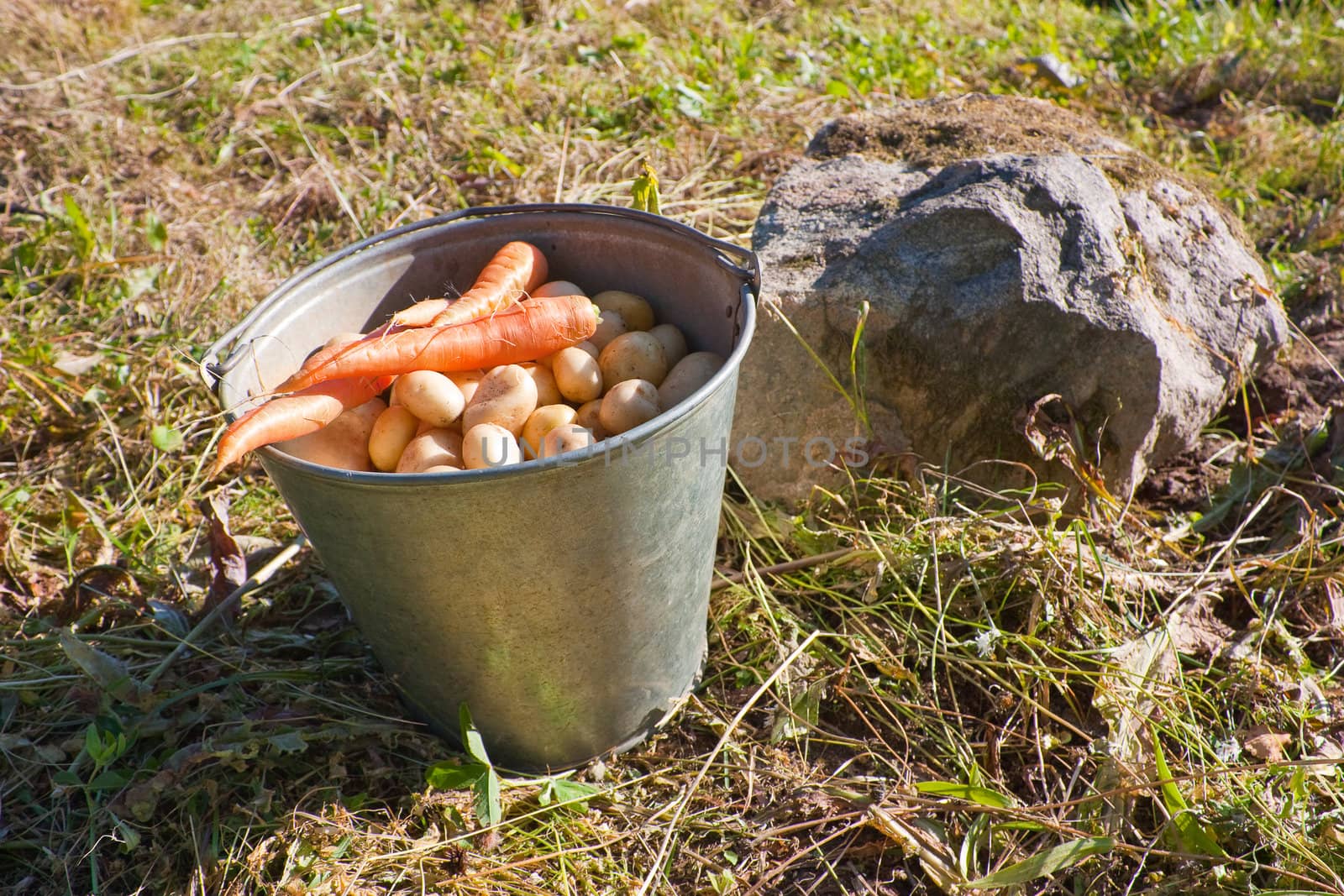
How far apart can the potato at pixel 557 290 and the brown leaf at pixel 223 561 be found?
909mm

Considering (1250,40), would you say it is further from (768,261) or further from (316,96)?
(316,96)

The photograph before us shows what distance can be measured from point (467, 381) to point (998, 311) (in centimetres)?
123

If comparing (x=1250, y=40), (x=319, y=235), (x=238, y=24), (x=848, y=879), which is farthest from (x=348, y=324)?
(x=1250, y=40)

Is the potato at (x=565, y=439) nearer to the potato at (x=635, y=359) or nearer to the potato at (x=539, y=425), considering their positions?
the potato at (x=539, y=425)

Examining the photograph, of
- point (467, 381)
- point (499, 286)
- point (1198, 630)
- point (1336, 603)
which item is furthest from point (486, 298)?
point (1336, 603)

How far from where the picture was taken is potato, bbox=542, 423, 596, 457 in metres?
1.58

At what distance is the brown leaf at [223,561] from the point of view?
2131 millimetres

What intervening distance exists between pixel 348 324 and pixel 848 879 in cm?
146

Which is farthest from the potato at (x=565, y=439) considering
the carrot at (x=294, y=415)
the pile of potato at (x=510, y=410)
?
the carrot at (x=294, y=415)

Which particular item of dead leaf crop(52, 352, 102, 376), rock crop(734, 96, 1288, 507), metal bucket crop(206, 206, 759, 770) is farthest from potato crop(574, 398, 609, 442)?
dead leaf crop(52, 352, 102, 376)

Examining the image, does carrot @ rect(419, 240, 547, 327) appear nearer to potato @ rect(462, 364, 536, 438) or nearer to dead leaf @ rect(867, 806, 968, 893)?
potato @ rect(462, 364, 536, 438)

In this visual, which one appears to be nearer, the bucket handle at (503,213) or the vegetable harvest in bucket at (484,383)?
the bucket handle at (503,213)

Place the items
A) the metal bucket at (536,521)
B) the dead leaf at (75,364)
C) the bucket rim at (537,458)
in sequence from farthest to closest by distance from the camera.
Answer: the dead leaf at (75,364), the metal bucket at (536,521), the bucket rim at (537,458)

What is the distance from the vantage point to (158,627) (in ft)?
7.09
